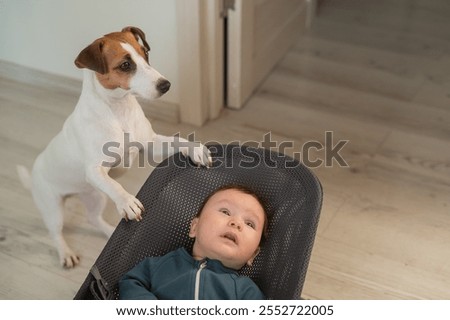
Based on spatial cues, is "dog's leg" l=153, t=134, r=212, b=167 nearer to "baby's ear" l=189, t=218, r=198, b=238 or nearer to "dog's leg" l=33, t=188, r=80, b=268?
"baby's ear" l=189, t=218, r=198, b=238

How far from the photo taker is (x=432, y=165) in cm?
209

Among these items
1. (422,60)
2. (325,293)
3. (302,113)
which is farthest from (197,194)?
(422,60)

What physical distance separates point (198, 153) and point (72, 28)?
38.3 inches

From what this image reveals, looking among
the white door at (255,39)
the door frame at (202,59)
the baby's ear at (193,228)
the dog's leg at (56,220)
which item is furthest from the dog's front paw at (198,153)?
the white door at (255,39)

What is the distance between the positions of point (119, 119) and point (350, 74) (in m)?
1.30

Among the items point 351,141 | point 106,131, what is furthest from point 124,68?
point 351,141

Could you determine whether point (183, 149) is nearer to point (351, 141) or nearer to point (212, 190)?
point (212, 190)

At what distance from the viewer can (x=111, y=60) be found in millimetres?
1368

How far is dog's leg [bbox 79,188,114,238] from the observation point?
172cm

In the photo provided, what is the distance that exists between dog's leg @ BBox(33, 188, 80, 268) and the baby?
396mm

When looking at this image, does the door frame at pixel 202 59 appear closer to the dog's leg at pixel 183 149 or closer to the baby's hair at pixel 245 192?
the dog's leg at pixel 183 149

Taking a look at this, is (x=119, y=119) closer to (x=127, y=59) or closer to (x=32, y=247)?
(x=127, y=59)

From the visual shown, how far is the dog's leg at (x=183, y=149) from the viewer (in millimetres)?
1494

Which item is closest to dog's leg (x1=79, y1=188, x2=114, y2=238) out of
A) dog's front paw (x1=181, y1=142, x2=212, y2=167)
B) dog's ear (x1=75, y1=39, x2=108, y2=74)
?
dog's front paw (x1=181, y1=142, x2=212, y2=167)
